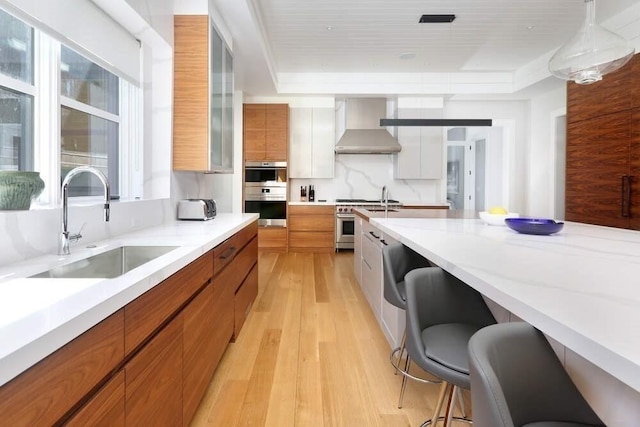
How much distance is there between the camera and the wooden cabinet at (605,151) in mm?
3430

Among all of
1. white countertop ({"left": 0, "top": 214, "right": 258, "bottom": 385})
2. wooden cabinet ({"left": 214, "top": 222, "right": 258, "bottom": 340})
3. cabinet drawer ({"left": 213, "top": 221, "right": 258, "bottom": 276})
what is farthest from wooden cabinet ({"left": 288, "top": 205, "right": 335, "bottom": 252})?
white countertop ({"left": 0, "top": 214, "right": 258, "bottom": 385})

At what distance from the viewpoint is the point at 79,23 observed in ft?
6.40

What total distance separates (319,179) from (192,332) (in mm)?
5093

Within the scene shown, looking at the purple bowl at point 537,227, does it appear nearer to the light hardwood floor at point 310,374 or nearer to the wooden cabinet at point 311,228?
the light hardwood floor at point 310,374

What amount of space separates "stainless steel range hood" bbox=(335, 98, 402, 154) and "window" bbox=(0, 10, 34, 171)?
4.58 meters

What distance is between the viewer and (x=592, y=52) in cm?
212

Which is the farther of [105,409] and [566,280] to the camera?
[566,280]

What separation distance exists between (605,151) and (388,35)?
2705 millimetres

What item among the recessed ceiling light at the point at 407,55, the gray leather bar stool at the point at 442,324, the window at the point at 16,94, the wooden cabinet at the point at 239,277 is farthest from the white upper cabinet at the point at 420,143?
the window at the point at 16,94

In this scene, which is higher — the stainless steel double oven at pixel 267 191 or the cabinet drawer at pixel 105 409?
the stainless steel double oven at pixel 267 191

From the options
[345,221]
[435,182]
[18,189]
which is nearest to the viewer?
[18,189]

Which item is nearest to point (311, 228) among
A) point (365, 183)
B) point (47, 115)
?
point (365, 183)

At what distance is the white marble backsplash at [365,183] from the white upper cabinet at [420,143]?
1.12ft

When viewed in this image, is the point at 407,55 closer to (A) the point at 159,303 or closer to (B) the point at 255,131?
(B) the point at 255,131
